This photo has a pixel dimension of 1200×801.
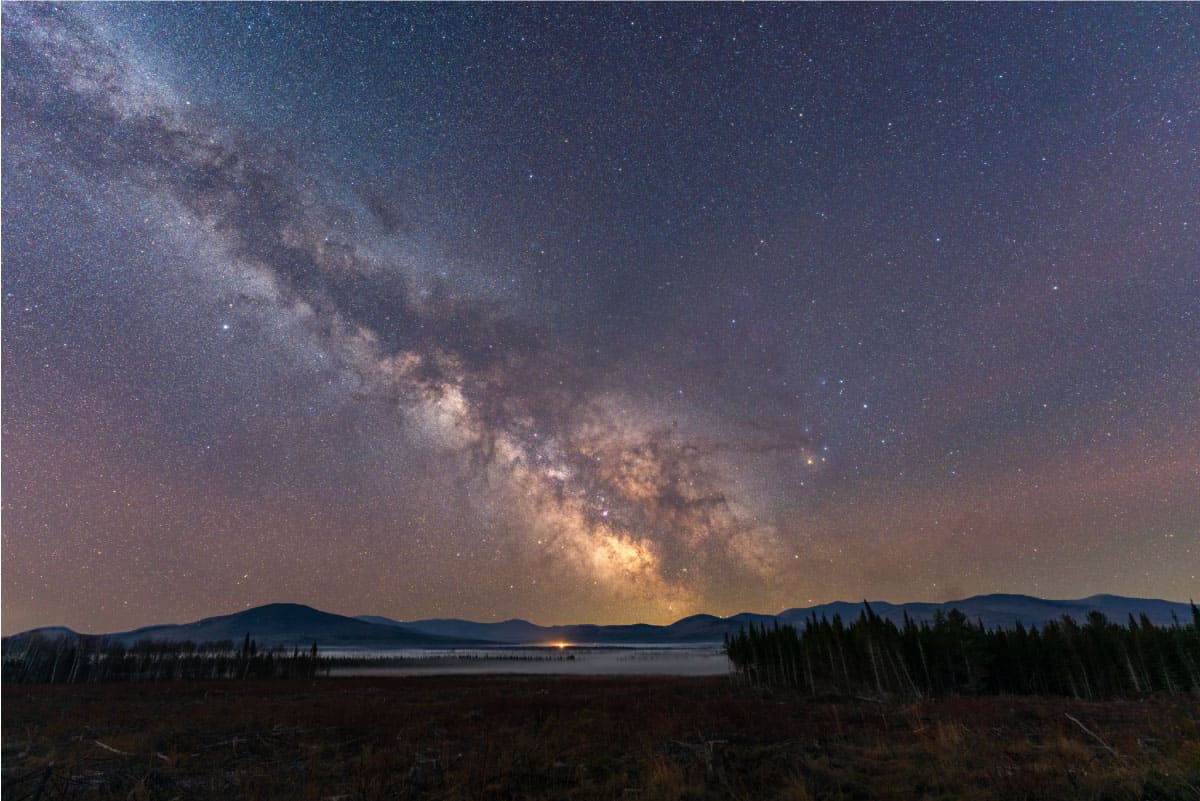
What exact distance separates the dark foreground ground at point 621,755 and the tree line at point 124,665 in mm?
79501

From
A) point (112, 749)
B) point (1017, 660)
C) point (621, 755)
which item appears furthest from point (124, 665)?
point (1017, 660)

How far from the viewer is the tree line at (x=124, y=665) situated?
94.8 metres

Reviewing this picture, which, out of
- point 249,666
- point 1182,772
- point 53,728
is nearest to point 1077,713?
point 1182,772

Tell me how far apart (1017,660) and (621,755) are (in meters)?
65.4

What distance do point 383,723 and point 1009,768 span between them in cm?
3310

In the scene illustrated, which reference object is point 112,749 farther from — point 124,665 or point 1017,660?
point 124,665

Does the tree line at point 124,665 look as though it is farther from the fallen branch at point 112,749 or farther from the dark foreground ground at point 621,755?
the fallen branch at point 112,749

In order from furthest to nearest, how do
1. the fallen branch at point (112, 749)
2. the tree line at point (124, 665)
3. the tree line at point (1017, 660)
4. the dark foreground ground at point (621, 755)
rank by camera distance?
the tree line at point (124, 665), the tree line at point (1017, 660), the fallen branch at point (112, 749), the dark foreground ground at point (621, 755)

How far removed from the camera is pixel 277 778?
1858 centimetres

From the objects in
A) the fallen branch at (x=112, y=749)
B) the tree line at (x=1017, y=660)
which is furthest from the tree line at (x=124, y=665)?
the tree line at (x=1017, y=660)

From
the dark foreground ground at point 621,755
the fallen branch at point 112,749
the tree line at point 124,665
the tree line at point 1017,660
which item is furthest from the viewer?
the tree line at point 124,665

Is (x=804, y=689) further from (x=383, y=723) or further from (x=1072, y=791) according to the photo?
(x=1072, y=791)

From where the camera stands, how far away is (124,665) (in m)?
99.1

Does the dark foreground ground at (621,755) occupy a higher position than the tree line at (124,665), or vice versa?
the dark foreground ground at (621,755)
